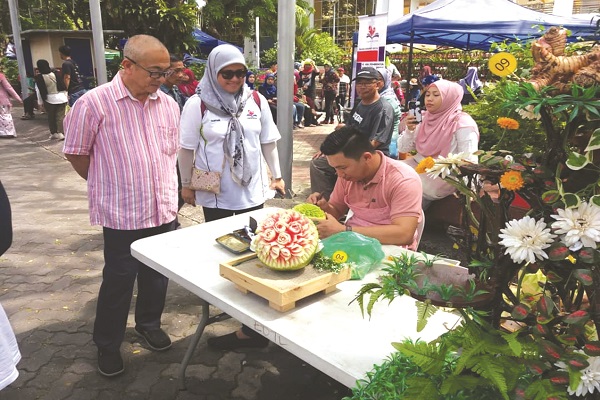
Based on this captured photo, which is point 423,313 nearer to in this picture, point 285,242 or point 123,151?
point 285,242

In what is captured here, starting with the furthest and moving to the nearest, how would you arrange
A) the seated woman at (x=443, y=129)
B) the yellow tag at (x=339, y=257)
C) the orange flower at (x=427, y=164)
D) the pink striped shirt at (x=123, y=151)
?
the seated woman at (x=443, y=129)
the pink striped shirt at (x=123, y=151)
the yellow tag at (x=339, y=257)
the orange flower at (x=427, y=164)

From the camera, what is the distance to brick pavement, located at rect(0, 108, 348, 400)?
2533 millimetres

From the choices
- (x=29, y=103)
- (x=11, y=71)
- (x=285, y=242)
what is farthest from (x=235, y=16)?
(x=285, y=242)

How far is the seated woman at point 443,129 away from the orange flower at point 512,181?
8.94 feet

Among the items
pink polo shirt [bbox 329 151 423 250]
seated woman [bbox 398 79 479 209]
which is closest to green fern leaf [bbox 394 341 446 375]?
pink polo shirt [bbox 329 151 423 250]

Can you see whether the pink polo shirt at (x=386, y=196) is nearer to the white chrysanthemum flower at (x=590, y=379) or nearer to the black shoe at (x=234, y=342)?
the black shoe at (x=234, y=342)

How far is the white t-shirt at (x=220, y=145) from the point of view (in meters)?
Result: 2.80

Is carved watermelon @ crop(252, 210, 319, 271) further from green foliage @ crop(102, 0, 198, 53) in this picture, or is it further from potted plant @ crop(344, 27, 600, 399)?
green foliage @ crop(102, 0, 198, 53)

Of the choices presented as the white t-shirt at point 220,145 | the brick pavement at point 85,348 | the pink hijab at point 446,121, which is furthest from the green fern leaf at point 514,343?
the pink hijab at point 446,121

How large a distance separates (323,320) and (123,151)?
4.70 feet

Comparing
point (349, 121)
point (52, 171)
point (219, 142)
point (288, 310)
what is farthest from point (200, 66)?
point (288, 310)

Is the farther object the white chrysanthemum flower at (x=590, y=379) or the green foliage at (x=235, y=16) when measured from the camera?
the green foliage at (x=235, y=16)

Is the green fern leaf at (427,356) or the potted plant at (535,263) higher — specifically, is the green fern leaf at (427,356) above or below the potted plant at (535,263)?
below

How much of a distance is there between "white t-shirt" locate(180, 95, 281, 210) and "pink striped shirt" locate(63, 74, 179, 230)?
9.4 inches
